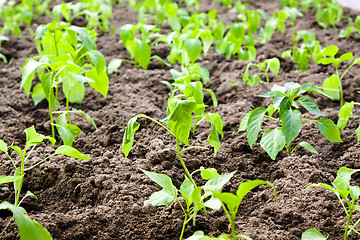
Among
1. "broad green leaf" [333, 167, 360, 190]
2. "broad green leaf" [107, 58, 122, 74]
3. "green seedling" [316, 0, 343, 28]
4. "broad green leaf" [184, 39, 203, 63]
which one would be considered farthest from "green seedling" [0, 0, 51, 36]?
"broad green leaf" [333, 167, 360, 190]

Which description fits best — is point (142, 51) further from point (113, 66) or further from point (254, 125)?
point (254, 125)

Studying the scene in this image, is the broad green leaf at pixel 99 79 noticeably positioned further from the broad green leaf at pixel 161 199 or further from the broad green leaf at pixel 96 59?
the broad green leaf at pixel 161 199

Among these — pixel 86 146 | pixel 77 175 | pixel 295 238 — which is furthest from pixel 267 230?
pixel 86 146

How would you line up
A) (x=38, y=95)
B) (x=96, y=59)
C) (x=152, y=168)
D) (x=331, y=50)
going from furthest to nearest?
(x=38, y=95) → (x=331, y=50) → (x=96, y=59) → (x=152, y=168)

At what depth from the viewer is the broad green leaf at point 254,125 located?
5.70 ft

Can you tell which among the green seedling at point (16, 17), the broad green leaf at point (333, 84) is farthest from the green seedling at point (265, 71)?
the green seedling at point (16, 17)

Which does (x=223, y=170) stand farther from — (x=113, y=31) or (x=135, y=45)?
(x=113, y=31)

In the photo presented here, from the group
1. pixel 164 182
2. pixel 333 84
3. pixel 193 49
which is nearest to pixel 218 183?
pixel 164 182

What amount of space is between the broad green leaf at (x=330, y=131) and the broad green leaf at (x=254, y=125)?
0.27 m

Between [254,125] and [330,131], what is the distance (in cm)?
33

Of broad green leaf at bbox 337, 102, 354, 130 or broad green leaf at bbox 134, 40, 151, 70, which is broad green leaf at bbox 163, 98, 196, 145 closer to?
broad green leaf at bbox 337, 102, 354, 130

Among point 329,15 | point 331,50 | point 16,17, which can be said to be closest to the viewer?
point 331,50

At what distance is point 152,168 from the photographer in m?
1.92

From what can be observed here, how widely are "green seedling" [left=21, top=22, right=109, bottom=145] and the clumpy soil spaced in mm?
153
